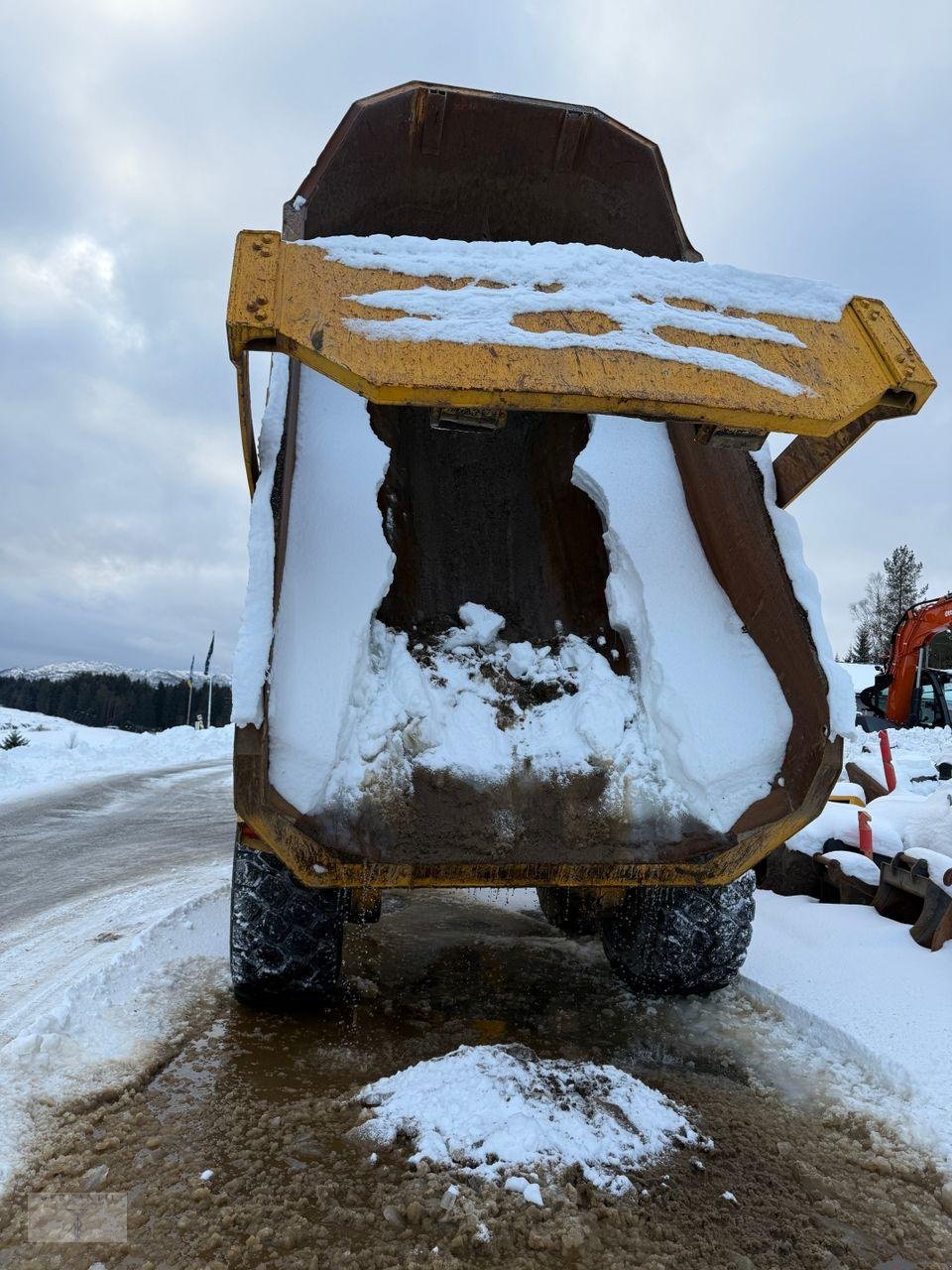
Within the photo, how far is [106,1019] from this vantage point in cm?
270

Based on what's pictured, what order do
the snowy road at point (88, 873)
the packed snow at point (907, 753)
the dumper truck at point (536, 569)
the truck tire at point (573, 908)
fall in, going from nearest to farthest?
the dumper truck at point (536, 569)
the truck tire at point (573, 908)
the snowy road at point (88, 873)
the packed snow at point (907, 753)

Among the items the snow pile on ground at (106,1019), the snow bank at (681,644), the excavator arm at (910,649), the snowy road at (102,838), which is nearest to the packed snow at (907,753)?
the excavator arm at (910,649)

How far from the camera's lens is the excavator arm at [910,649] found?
10.9 m

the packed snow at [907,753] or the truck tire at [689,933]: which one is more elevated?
the packed snow at [907,753]

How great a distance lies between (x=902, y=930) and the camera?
3432 mm

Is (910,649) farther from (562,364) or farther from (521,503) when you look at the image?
(562,364)

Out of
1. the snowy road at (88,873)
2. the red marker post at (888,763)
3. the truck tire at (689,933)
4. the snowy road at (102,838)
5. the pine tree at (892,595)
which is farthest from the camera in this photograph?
the pine tree at (892,595)

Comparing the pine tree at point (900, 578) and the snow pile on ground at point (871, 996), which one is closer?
the snow pile on ground at point (871, 996)

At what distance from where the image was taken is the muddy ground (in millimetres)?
1668

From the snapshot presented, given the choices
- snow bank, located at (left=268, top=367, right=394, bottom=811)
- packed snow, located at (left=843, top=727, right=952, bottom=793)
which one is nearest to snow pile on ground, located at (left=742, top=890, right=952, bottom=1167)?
snow bank, located at (left=268, top=367, right=394, bottom=811)

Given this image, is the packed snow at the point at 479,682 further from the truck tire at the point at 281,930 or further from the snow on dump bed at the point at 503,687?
the truck tire at the point at 281,930

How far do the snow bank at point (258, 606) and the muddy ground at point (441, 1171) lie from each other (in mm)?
1081

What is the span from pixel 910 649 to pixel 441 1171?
11.2m

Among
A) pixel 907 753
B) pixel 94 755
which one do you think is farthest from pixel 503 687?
pixel 94 755
